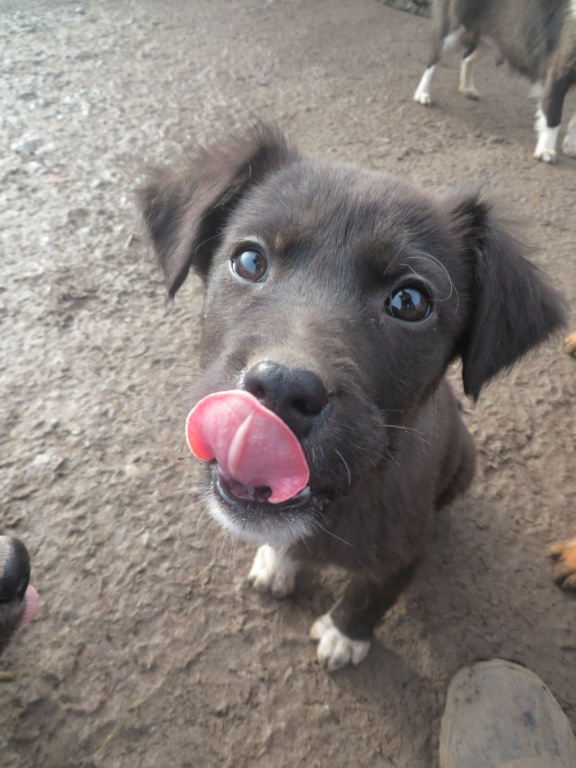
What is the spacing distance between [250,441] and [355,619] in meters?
1.26

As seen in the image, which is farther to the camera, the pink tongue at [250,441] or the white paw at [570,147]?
the white paw at [570,147]

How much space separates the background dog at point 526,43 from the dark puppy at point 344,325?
4339 mm

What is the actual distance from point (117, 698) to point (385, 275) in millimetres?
1763

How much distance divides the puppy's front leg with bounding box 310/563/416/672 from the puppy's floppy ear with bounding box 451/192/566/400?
759mm

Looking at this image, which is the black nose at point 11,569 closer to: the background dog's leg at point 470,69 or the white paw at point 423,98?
the white paw at point 423,98

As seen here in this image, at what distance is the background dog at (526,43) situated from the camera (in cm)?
486

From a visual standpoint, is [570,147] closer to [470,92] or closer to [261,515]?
[470,92]

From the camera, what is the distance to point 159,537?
2.24 metres

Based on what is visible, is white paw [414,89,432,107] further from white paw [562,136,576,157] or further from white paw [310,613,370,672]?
white paw [310,613,370,672]

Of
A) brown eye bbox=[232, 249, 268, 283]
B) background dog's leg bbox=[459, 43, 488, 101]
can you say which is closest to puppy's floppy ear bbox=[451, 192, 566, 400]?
brown eye bbox=[232, 249, 268, 283]

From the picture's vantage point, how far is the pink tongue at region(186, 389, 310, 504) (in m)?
0.96

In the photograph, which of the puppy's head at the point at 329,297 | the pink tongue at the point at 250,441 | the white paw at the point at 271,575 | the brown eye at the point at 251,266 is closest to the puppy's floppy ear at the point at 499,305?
the puppy's head at the point at 329,297

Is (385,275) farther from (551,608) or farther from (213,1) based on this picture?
(213,1)

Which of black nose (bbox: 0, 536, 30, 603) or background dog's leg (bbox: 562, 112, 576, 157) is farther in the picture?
background dog's leg (bbox: 562, 112, 576, 157)
